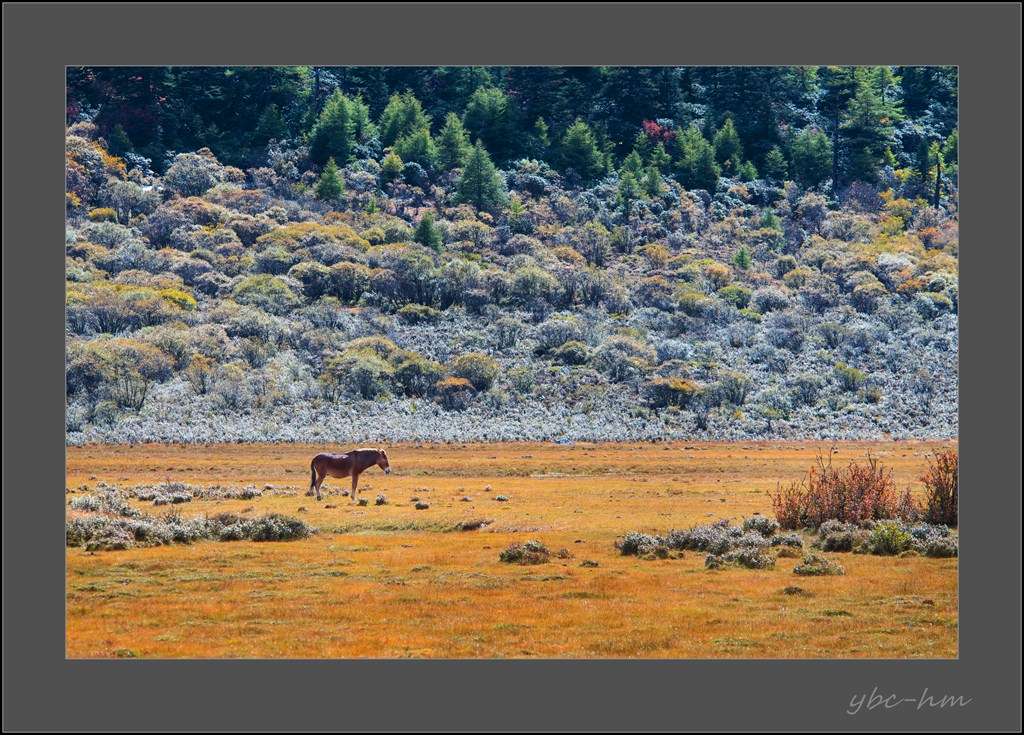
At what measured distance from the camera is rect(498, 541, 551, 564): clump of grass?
85.3ft

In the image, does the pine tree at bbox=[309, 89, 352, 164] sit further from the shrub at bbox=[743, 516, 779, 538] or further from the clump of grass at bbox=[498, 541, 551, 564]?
the clump of grass at bbox=[498, 541, 551, 564]

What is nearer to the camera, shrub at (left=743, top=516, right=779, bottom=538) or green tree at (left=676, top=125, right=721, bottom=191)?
shrub at (left=743, top=516, right=779, bottom=538)

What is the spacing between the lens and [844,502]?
96.0 feet

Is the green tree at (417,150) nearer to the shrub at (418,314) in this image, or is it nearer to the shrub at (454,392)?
the shrub at (418,314)

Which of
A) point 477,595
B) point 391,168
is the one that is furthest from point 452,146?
point 477,595

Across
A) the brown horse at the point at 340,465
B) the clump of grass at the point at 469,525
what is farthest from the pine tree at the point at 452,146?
the clump of grass at the point at 469,525

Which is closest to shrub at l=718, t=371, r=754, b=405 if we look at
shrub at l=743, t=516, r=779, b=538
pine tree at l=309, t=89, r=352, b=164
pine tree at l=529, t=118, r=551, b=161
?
shrub at l=743, t=516, r=779, b=538

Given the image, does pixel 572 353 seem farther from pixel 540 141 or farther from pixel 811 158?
pixel 811 158

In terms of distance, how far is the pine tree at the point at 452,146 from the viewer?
98.5 metres

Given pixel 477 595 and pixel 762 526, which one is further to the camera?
pixel 762 526

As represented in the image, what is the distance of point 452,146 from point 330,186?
12.2 metres

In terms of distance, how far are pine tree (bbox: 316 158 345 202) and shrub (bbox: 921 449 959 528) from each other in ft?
240

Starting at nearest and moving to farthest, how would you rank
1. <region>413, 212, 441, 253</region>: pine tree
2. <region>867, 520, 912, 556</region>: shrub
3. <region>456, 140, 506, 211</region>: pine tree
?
<region>867, 520, 912, 556</region>: shrub, <region>413, 212, 441, 253</region>: pine tree, <region>456, 140, 506, 211</region>: pine tree

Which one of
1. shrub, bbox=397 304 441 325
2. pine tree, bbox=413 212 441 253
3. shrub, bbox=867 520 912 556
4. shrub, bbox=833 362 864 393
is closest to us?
shrub, bbox=867 520 912 556
